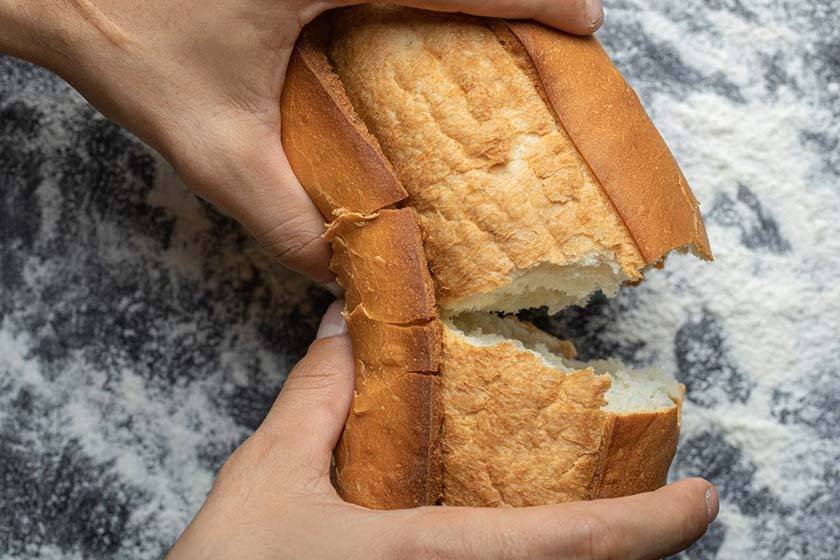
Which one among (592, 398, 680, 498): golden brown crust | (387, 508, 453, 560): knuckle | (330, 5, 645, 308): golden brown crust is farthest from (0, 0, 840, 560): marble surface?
(387, 508, 453, 560): knuckle

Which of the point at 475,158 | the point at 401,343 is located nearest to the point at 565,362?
the point at 401,343

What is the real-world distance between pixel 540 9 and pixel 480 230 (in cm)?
Answer: 38

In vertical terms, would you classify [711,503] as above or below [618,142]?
below

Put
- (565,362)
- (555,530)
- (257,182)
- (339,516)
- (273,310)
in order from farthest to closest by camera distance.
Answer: (273,310) → (565,362) → (257,182) → (339,516) → (555,530)

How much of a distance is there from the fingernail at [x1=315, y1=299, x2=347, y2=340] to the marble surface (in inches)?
12.2

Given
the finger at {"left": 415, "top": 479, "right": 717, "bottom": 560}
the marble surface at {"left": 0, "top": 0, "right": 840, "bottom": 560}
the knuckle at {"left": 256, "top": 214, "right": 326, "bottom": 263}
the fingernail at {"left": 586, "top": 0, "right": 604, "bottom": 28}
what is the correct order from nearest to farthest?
the finger at {"left": 415, "top": 479, "right": 717, "bottom": 560}
the fingernail at {"left": 586, "top": 0, "right": 604, "bottom": 28}
the knuckle at {"left": 256, "top": 214, "right": 326, "bottom": 263}
the marble surface at {"left": 0, "top": 0, "right": 840, "bottom": 560}

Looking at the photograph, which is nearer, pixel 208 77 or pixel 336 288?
pixel 208 77

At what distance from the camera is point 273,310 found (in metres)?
2.06

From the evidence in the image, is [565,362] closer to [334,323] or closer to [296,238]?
[334,323]

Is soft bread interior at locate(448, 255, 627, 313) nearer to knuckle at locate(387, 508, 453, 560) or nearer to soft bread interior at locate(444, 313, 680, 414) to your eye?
soft bread interior at locate(444, 313, 680, 414)

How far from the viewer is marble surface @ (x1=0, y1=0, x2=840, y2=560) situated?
6.52ft

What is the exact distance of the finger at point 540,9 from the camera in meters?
1.40

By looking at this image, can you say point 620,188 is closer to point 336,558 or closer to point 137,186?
point 336,558

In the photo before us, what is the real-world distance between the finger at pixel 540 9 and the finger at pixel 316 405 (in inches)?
25.4
